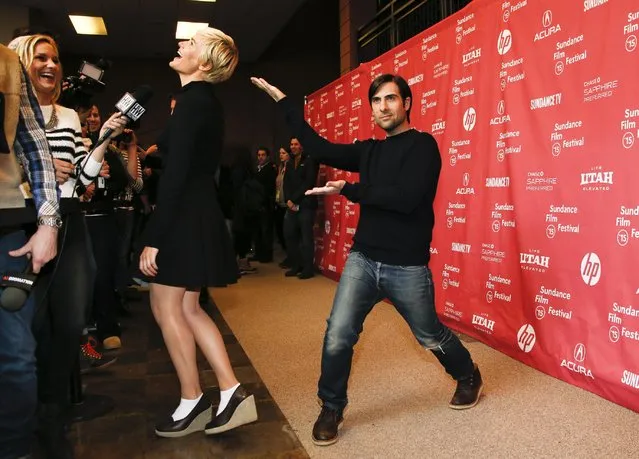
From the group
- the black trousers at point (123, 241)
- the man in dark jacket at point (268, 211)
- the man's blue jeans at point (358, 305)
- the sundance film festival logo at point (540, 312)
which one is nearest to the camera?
the man's blue jeans at point (358, 305)

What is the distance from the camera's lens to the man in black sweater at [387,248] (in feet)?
7.61

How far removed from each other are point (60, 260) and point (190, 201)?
55cm

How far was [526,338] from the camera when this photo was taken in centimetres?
324

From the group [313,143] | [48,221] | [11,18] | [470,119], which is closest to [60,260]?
[48,221]

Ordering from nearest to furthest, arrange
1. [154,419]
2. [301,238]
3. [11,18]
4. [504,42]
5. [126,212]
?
[154,419] < [504,42] < [126,212] < [301,238] < [11,18]

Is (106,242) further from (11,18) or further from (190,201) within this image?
(11,18)

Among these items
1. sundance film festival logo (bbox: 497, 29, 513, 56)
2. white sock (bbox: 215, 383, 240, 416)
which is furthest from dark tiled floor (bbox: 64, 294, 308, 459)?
sundance film festival logo (bbox: 497, 29, 513, 56)

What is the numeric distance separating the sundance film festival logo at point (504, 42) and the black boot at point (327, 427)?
2.35m

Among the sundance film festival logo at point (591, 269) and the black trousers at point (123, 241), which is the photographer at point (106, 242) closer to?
the black trousers at point (123, 241)

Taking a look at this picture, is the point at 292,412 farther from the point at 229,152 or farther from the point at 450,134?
the point at 229,152

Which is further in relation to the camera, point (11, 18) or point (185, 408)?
point (11, 18)

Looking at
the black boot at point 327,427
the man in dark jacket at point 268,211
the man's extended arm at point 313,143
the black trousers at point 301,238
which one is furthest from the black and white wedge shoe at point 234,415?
the man in dark jacket at point 268,211

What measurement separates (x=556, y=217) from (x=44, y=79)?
252cm

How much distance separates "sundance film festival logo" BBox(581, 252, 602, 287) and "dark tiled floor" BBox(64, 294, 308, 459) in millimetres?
1600
